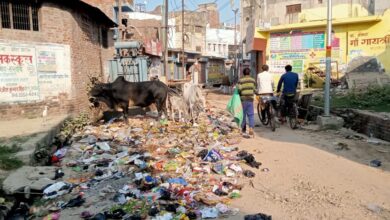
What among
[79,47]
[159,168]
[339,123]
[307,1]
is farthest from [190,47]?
[159,168]

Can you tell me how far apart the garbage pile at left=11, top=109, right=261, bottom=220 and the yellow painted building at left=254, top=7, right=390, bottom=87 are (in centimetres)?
1310

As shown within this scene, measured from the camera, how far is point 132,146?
873 cm

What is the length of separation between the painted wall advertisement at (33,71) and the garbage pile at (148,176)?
1891 mm

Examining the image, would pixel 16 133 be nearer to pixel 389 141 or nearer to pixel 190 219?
pixel 190 219

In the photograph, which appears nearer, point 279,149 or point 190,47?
point 279,149

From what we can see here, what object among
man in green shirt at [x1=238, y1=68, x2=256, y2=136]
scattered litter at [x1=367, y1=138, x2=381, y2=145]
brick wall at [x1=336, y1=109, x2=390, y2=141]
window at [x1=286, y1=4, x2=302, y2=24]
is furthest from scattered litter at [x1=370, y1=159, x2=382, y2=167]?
window at [x1=286, y1=4, x2=302, y2=24]

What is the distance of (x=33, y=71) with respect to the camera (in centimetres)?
1059

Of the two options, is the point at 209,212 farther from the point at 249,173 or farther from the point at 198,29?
the point at 198,29

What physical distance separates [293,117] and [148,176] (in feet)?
17.8

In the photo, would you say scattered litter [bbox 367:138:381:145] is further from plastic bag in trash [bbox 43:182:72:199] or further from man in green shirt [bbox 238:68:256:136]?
plastic bag in trash [bbox 43:182:72:199]

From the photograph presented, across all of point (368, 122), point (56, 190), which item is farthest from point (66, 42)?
point (368, 122)

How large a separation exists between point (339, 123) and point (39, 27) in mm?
8729

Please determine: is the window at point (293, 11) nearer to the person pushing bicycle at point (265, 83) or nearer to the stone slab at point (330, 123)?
the person pushing bicycle at point (265, 83)

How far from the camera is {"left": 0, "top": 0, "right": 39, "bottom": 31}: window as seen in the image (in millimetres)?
9961
